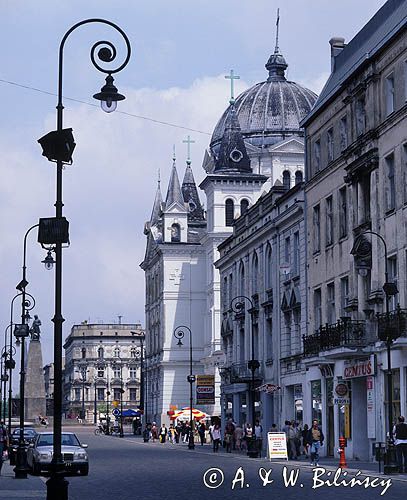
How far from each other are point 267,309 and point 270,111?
54700mm

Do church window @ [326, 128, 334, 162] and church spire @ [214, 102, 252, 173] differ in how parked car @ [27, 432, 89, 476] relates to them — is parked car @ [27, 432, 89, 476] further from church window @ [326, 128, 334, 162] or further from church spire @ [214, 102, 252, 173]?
church spire @ [214, 102, 252, 173]

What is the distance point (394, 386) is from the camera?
44.7 metres

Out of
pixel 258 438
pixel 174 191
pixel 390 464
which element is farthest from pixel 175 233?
pixel 390 464

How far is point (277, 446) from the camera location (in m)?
47.3

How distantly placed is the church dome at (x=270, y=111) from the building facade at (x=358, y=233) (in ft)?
199

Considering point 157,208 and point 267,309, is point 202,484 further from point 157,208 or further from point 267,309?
point 157,208

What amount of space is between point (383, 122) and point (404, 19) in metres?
4.26

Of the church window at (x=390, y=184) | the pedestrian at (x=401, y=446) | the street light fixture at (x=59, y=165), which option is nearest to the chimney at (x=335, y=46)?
the church window at (x=390, y=184)

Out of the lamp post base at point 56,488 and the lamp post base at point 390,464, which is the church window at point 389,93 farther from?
the lamp post base at point 56,488

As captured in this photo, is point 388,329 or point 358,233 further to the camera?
point 358,233

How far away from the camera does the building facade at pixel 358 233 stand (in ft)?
146

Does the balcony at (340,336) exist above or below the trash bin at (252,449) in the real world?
above

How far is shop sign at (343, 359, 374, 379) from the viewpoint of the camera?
153 ft

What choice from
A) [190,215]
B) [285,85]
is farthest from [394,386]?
[190,215]
